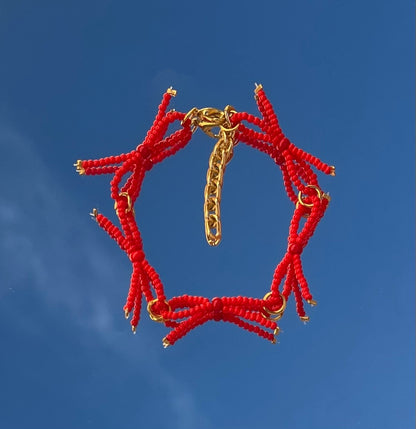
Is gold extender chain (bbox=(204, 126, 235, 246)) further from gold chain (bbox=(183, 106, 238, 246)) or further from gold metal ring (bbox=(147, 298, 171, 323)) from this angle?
gold metal ring (bbox=(147, 298, 171, 323))

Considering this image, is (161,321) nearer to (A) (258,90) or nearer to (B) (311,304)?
(B) (311,304)

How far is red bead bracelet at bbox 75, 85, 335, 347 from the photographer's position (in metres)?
12.1

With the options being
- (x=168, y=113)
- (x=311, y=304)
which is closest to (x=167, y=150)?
(x=168, y=113)

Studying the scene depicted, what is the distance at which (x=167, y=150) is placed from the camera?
43.4ft

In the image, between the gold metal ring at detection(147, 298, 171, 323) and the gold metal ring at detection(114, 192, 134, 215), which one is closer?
the gold metal ring at detection(147, 298, 171, 323)

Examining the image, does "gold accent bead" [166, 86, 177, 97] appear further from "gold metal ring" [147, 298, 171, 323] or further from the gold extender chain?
"gold metal ring" [147, 298, 171, 323]

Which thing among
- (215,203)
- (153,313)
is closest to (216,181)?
(215,203)

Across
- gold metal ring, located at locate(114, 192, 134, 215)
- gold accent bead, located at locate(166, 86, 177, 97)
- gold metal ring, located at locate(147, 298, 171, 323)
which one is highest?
gold accent bead, located at locate(166, 86, 177, 97)

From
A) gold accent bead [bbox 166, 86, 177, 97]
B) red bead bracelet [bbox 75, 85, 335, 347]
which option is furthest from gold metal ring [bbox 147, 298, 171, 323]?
gold accent bead [bbox 166, 86, 177, 97]

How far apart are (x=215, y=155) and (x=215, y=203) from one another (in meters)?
0.94

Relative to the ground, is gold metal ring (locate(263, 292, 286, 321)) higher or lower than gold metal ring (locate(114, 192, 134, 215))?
lower

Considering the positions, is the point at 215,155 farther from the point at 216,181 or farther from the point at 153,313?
the point at 153,313

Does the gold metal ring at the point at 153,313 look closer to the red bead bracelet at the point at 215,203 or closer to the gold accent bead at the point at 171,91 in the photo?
the red bead bracelet at the point at 215,203

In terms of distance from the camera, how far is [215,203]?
40.6 feet
